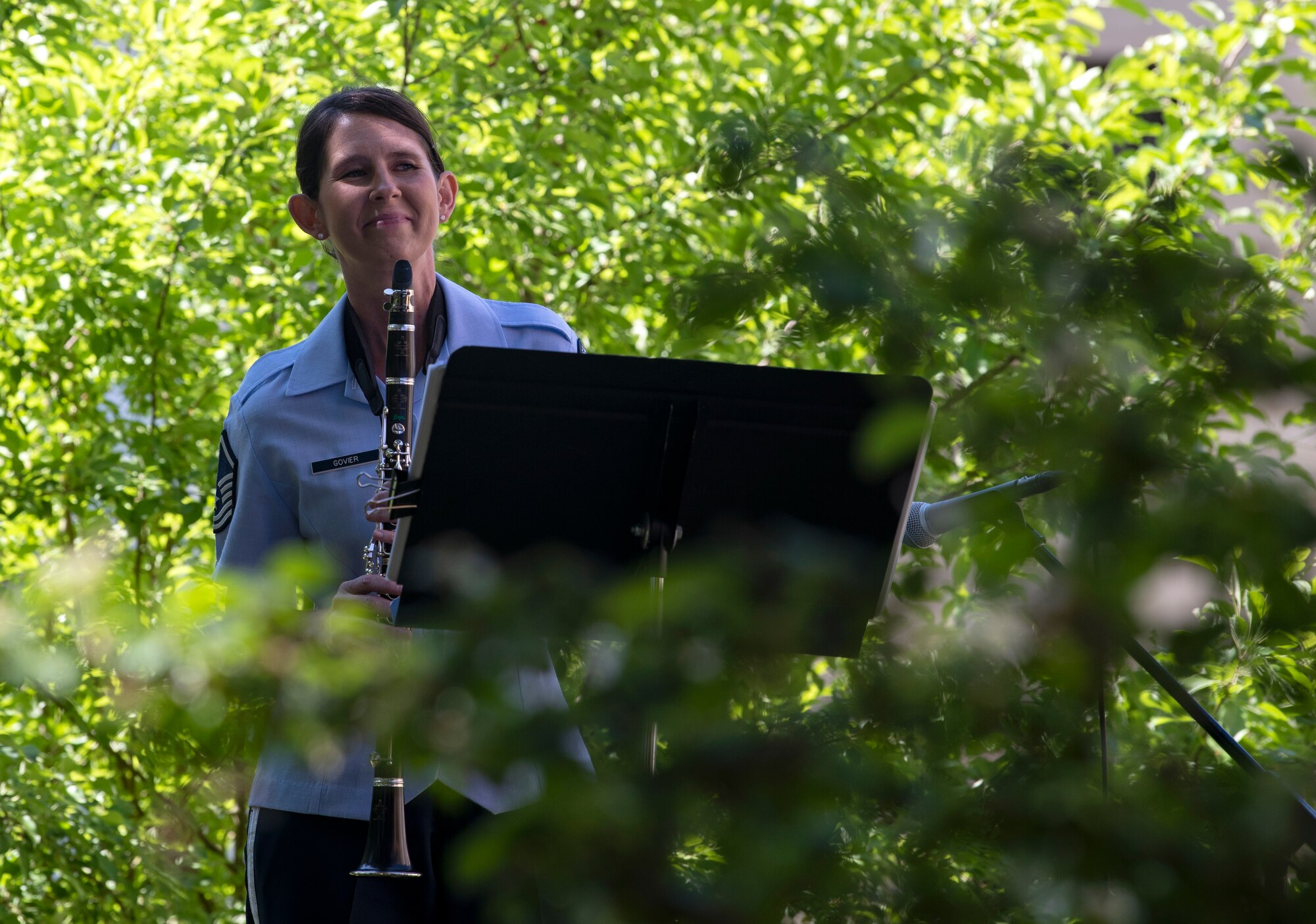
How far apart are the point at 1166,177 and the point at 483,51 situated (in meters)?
1.87

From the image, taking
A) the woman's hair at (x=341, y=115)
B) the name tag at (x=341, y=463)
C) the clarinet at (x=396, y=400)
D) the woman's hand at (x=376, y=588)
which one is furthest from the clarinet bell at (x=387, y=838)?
the woman's hair at (x=341, y=115)

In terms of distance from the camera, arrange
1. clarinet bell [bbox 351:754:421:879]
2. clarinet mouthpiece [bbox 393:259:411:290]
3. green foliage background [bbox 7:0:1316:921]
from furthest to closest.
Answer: clarinet mouthpiece [bbox 393:259:411:290]
clarinet bell [bbox 351:754:421:879]
green foliage background [bbox 7:0:1316:921]

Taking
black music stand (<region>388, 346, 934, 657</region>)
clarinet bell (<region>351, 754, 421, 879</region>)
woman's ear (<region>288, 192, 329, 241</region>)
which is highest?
black music stand (<region>388, 346, 934, 657</region>)

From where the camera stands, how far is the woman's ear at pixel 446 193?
94.5 inches

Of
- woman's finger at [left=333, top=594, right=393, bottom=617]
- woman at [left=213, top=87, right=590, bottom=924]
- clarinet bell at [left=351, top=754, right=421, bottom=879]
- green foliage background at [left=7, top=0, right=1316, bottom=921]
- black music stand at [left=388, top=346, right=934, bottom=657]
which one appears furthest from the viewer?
woman at [left=213, top=87, right=590, bottom=924]

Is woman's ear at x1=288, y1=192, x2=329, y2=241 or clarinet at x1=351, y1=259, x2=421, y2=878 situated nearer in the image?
clarinet at x1=351, y1=259, x2=421, y2=878

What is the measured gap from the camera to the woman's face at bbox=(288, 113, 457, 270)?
2201 mm

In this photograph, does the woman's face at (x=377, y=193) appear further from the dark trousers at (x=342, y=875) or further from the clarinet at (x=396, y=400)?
the dark trousers at (x=342, y=875)

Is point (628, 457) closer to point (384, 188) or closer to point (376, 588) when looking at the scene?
point (376, 588)

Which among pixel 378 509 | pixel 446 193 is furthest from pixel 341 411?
pixel 378 509

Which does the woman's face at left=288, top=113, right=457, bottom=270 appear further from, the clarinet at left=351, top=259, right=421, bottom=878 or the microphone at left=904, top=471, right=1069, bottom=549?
the microphone at left=904, top=471, right=1069, bottom=549

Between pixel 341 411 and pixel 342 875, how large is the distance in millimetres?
754

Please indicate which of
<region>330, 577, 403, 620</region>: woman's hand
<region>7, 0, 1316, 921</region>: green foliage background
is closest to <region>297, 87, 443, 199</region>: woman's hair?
<region>330, 577, 403, 620</region>: woman's hand

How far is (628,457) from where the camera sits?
1.55 m
